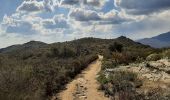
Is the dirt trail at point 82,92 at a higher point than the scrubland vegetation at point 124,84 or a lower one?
lower

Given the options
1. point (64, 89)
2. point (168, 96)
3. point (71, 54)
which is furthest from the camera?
point (71, 54)

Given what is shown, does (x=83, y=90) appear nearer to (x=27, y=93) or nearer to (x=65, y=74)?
(x=65, y=74)

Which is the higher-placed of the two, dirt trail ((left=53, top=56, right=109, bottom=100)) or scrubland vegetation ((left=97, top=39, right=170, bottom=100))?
scrubland vegetation ((left=97, top=39, right=170, bottom=100))

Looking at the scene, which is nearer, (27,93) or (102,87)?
(27,93)

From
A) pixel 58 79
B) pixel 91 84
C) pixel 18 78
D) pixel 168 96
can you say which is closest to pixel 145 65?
pixel 91 84

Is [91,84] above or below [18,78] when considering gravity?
below

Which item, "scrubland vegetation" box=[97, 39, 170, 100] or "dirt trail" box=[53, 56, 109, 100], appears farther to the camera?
"dirt trail" box=[53, 56, 109, 100]

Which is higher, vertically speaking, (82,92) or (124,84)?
(124,84)

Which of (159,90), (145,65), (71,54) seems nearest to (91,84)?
(145,65)

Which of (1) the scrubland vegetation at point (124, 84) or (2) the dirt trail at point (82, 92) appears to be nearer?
(1) the scrubland vegetation at point (124, 84)

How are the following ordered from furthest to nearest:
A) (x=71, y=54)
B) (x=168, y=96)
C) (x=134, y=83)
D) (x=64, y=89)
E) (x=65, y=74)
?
(x=71, y=54) → (x=65, y=74) → (x=64, y=89) → (x=134, y=83) → (x=168, y=96)

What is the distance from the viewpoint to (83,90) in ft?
82.4

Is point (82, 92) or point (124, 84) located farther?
point (82, 92)

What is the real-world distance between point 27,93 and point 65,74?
17348mm
